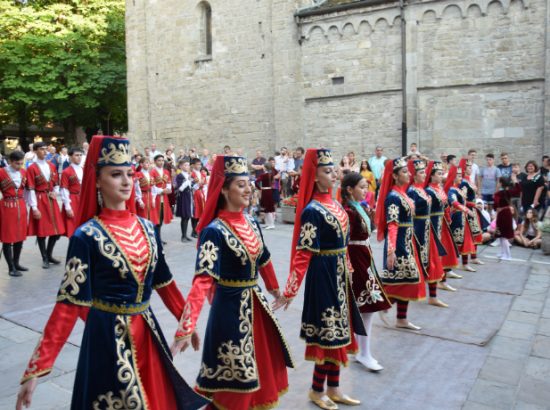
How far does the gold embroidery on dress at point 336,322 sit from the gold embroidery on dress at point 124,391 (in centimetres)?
190

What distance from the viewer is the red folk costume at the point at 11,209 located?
895cm

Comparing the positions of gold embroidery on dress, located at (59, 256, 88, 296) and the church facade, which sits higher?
the church facade

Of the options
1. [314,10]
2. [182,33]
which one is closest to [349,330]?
[314,10]

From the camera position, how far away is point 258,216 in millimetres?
16250

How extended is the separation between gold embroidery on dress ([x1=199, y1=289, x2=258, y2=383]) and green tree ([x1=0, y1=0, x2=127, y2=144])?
28117 mm

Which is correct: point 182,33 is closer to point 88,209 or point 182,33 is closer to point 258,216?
point 258,216

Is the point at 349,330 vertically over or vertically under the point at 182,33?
under

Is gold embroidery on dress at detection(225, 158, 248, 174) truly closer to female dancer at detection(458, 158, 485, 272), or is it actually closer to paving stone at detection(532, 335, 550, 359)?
paving stone at detection(532, 335, 550, 359)

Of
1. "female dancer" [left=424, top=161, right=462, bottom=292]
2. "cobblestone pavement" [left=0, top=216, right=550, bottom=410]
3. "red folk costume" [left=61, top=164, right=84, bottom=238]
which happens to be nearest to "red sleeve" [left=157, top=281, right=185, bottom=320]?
"cobblestone pavement" [left=0, top=216, right=550, bottom=410]

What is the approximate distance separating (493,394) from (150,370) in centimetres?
332

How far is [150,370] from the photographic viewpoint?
298 cm

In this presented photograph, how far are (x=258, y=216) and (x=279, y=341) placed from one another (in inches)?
493

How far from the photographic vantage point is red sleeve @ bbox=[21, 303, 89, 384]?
265cm

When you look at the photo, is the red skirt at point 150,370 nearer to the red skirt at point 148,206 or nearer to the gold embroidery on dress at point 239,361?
the gold embroidery on dress at point 239,361
